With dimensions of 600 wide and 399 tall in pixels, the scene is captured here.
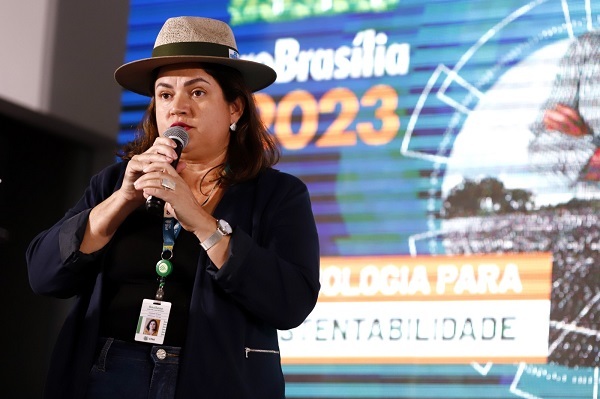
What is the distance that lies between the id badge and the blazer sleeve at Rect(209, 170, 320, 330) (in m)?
0.13

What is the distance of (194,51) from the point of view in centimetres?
230

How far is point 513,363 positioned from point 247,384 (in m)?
1.73

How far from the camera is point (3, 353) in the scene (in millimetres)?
4383

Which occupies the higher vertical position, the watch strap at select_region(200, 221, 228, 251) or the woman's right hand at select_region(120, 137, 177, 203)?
the woman's right hand at select_region(120, 137, 177, 203)

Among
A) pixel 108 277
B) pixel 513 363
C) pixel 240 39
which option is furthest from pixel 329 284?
pixel 108 277

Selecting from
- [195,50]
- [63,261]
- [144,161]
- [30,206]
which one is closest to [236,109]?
[195,50]

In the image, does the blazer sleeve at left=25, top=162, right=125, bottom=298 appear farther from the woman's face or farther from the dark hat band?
the dark hat band

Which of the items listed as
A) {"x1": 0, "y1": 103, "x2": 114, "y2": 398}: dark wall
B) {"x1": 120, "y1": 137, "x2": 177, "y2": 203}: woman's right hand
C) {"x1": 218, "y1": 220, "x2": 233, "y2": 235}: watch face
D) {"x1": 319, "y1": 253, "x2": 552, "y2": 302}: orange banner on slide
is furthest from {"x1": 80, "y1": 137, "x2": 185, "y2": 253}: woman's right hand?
{"x1": 0, "y1": 103, "x2": 114, "y2": 398}: dark wall

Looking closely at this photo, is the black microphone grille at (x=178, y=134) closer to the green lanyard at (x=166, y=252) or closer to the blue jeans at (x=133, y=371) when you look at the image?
the green lanyard at (x=166, y=252)

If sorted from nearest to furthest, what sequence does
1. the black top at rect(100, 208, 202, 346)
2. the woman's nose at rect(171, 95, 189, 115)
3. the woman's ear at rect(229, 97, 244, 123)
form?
1. the black top at rect(100, 208, 202, 346)
2. the woman's nose at rect(171, 95, 189, 115)
3. the woman's ear at rect(229, 97, 244, 123)

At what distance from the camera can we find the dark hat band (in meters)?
2.30

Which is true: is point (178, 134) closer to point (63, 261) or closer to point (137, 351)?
point (63, 261)

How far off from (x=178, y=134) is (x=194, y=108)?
0.14 metres

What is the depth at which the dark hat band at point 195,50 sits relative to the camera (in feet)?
7.56
